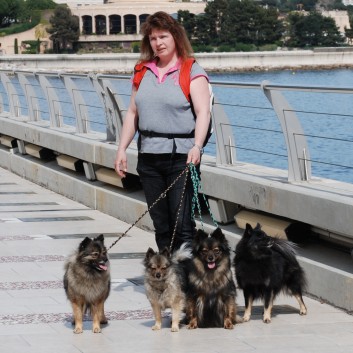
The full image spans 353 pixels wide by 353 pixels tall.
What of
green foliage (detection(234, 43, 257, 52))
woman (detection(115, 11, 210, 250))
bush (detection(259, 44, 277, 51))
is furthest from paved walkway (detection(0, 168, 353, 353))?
bush (detection(259, 44, 277, 51))

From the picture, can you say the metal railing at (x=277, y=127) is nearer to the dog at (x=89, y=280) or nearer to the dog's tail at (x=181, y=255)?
the dog's tail at (x=181, y=255)

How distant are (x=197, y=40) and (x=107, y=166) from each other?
14477 cm

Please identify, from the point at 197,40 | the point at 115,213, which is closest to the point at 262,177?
the point at 115,213

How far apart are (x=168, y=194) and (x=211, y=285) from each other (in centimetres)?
95

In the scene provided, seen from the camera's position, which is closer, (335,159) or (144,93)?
(144,93)

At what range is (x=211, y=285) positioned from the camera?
27.3 ft

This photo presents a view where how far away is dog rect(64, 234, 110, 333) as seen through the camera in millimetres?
8328

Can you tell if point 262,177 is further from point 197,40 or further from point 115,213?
point 197,40

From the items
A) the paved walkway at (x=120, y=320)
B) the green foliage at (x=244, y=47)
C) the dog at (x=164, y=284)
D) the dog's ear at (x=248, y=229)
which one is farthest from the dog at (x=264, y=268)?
the green foliage at (x=244, y=47)

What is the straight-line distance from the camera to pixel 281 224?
1026cm

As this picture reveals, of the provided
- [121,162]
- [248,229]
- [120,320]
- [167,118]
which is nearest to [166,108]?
[167,118]

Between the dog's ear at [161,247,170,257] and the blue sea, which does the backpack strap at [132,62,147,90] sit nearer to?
the dog's ear at [161,247,170,257]

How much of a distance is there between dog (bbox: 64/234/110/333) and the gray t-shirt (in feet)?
2.89

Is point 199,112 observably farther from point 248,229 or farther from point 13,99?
point 13,99
